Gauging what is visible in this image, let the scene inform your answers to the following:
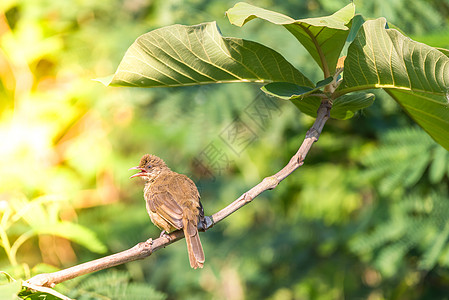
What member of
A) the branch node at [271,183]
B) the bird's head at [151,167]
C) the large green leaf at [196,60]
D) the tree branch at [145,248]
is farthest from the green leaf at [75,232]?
the branch node at [271,183]

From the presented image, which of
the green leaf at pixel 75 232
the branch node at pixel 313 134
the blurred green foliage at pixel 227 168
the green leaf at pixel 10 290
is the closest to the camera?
the green leaf at pixel 10 290

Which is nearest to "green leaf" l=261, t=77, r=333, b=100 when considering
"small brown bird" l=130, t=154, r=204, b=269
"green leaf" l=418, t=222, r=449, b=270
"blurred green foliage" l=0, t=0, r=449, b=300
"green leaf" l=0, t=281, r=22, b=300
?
"small brown bird" l=130, t=154, r=204, b=269

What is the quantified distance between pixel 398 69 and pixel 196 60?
507mm

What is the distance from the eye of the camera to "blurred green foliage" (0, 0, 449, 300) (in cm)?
312

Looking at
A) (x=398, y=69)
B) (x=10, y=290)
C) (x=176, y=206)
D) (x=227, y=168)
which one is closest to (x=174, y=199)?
(x=176, y=206)

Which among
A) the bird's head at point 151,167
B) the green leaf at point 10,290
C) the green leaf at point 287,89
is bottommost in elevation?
the bird's head at point 151,167

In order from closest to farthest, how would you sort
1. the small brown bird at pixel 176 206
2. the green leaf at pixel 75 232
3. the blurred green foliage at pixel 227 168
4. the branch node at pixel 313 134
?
the branch node at pixel 313 134, the small brown bird at pixel 176 206, the green leaf at pixel 75 232, the blurred green foliage at pixel 227 168

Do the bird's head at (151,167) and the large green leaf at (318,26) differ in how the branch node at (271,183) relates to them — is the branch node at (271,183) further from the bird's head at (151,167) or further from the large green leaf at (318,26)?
the bird's head at (151,167)

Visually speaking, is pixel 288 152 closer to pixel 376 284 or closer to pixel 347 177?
pixel 347 177

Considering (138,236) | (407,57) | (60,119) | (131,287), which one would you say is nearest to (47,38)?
(60,119)

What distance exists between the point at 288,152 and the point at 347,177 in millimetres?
461

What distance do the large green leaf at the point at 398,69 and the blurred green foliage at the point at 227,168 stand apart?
5.05 ft

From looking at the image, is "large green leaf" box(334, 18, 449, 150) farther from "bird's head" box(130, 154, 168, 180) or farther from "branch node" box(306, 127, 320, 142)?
"bird's head" box(130, 154, 168, 180)

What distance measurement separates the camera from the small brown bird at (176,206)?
1.66m
